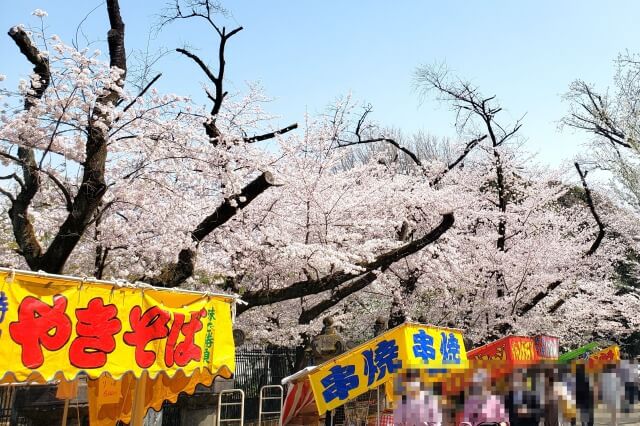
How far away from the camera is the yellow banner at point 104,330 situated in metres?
4.55

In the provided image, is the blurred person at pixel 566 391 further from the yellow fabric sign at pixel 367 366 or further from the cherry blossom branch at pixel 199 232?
the cherry blossom branch at pixel 199 232

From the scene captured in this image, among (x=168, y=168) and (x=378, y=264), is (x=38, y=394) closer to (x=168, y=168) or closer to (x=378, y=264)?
(x=168, y=168)

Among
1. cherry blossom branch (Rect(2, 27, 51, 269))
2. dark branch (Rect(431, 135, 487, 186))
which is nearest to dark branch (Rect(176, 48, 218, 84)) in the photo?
cherry blossom branch (Rect(2, 27, 51, 269))

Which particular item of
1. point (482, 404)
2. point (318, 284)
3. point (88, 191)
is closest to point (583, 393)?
point (482, 404)

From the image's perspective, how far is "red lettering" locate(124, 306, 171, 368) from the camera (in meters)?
5.30

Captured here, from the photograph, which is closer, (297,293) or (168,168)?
(168,168)

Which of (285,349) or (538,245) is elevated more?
(538,245)

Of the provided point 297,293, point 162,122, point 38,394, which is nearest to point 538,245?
point 297,293

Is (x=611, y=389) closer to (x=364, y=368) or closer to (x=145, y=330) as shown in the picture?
(x=364, y=368)

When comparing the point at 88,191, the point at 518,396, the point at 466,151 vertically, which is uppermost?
the point at 466,151

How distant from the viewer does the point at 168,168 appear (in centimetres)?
902

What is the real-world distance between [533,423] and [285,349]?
10165 mm

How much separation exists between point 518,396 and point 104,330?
4660 mm

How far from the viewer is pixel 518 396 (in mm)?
6242
